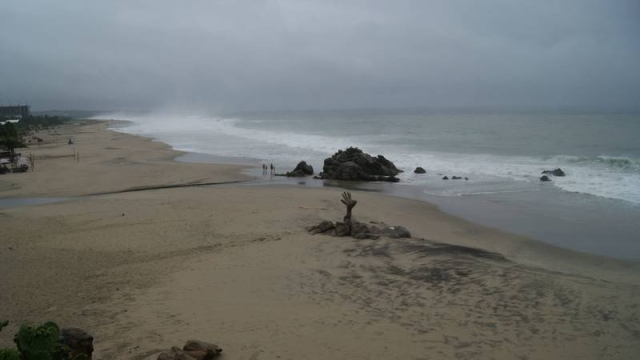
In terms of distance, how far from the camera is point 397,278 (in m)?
9.72

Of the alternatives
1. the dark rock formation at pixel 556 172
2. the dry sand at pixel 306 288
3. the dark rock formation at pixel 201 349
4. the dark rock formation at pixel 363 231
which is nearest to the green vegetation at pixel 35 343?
the dark rock formation at pixel 201 349

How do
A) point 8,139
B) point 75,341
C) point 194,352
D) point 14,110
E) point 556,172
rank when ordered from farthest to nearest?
1. point 14,110
2. point 8,139
3. point 556,172
4. point 194,352
5. point 75,341

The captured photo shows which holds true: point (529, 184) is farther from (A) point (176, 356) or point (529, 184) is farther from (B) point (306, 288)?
(A) point (176, 356)

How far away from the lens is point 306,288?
370 inches

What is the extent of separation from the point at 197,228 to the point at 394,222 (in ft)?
22.3

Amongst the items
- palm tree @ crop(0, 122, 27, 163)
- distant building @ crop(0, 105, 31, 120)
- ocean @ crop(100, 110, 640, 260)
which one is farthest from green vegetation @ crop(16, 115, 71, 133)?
ocean @ crop(100, 110, 640, 260)

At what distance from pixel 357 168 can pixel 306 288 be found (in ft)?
58.9

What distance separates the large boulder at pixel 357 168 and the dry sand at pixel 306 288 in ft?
31.8

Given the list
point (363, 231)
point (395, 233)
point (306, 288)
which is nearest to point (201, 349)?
point (306, 288)

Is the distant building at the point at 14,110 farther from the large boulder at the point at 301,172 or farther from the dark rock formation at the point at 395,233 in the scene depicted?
the dark rock formation at the point at 395,233

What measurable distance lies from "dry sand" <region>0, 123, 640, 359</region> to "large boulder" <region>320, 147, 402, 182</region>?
969 cm

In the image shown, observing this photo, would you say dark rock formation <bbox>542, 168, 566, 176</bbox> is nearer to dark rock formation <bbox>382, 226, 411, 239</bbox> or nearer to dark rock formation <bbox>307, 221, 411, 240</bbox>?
dark rock formation <bbox>307, 221, 411, 240</bbox>

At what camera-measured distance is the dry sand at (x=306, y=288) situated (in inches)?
Result: 276

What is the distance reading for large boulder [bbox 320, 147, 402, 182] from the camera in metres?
26.5
